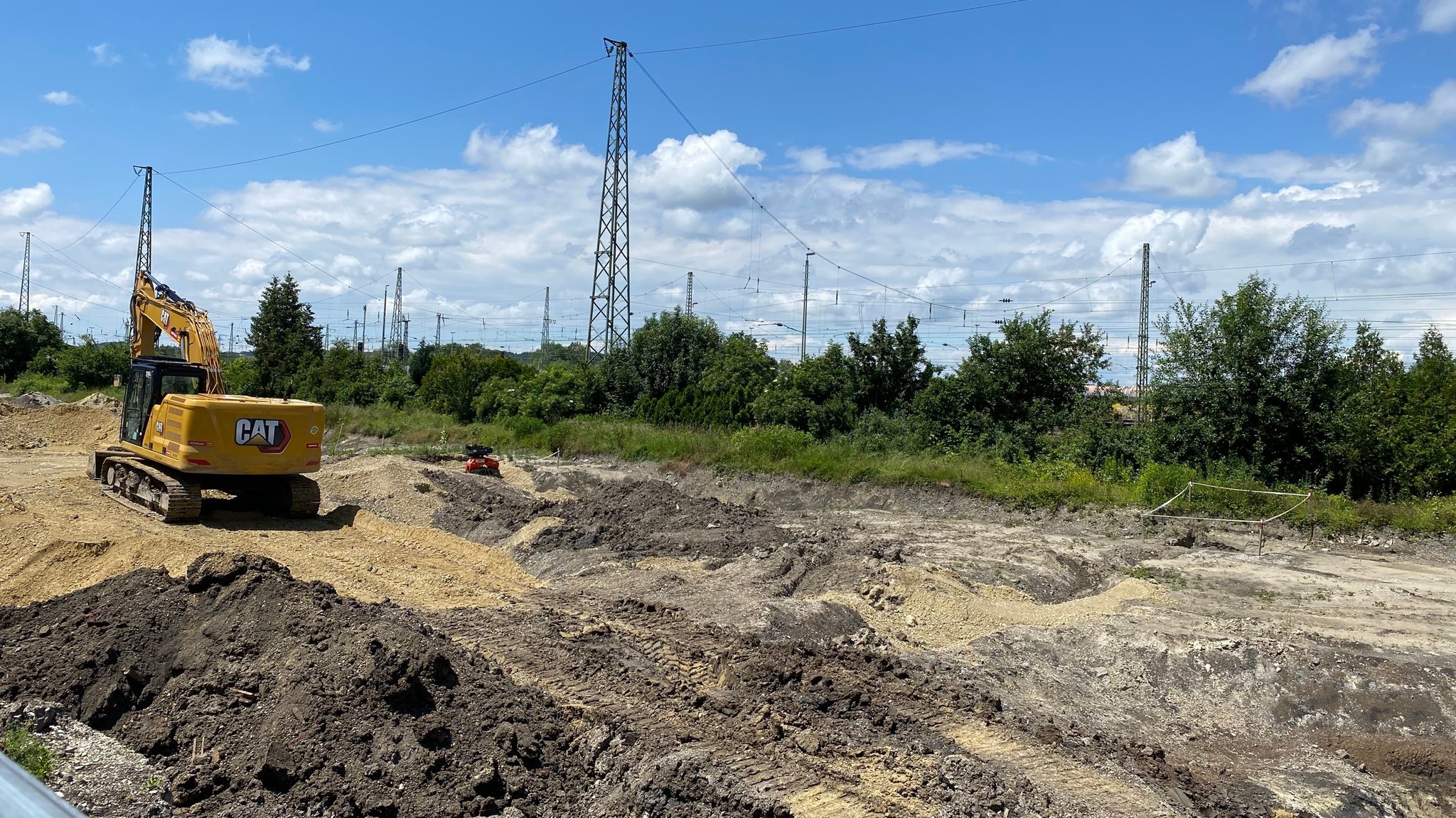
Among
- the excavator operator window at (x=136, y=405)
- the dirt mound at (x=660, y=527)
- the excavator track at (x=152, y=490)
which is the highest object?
the excavator operator window at (x=136, y=405)

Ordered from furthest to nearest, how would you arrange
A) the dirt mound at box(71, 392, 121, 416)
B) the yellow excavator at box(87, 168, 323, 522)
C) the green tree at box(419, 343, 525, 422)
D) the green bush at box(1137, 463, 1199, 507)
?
the dirt mound at box(71, 392, 121, 416)
the green tree at box(419, 343, 525, 422)
the green bush at box(1137, 463, 1199, 507)
the yellow excavator at box(87, 168, 323, 522)

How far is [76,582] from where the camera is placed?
10.5 m

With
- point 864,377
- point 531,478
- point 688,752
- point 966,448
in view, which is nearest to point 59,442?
point 531,478

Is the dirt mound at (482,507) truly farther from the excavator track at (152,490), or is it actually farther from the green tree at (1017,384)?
the green tree at (1017,384)

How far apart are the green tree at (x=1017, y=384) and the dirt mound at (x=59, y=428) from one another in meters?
25.0

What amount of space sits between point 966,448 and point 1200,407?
5433mm

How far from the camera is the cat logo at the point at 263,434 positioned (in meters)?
14.1

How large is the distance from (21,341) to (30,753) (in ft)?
192

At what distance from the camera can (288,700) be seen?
6508mm

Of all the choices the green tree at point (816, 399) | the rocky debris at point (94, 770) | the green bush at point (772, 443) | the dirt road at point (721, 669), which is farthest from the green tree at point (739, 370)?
the rocky debris at point (94, 770)

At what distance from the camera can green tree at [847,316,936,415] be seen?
26344mm

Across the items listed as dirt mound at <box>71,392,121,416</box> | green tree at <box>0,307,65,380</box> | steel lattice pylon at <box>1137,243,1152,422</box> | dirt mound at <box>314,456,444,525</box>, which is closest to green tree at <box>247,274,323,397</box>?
dirt mound at <box>71,392,121,416</box>

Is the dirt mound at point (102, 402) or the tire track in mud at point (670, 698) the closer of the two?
the tire track in mud at point (670, 698)

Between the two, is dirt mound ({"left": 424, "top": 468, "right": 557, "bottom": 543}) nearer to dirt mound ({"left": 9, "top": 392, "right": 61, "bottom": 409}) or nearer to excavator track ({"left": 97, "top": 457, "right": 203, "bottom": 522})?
excavator track ({"left": 97, "top": 457, "right": 203, "bottom": 522})
